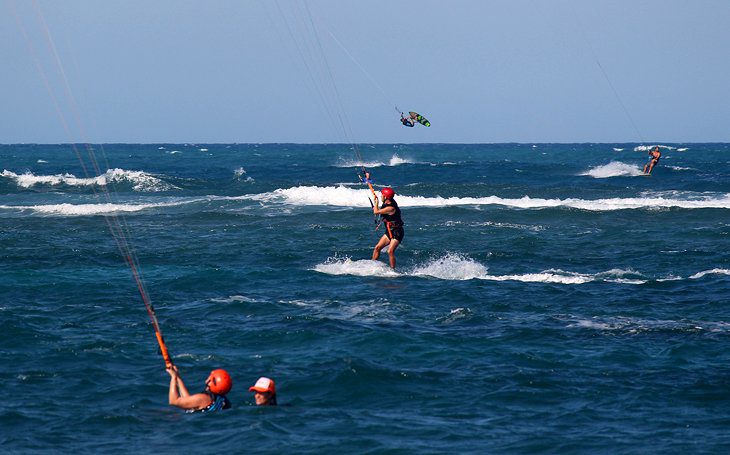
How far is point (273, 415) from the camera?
10.5 m

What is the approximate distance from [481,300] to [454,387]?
6.08m

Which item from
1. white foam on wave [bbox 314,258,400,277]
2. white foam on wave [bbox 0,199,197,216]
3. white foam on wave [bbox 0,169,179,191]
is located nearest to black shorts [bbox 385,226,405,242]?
white foam on wave [bbox 314,258,400,277]

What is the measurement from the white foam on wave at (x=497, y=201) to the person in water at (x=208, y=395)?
2974 centimetres

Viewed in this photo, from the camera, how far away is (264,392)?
10523 millimetres

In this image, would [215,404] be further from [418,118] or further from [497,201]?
[497,201]

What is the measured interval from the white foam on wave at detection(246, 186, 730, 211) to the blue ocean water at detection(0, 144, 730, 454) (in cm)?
704

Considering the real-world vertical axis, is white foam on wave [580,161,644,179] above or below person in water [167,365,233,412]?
below

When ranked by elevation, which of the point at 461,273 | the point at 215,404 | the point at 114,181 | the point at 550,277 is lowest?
the point at 550,277

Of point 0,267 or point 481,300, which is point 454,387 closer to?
point 481,300

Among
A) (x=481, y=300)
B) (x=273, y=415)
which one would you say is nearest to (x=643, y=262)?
(x=481, y=300)

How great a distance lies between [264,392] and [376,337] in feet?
13.7

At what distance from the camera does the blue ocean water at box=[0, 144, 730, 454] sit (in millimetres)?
10164

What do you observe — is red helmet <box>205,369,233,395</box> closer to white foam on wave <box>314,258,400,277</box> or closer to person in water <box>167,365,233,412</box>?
person in water <box>167,365,233,412</box>

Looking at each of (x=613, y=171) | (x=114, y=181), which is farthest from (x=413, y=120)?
(x=613, y=171)
